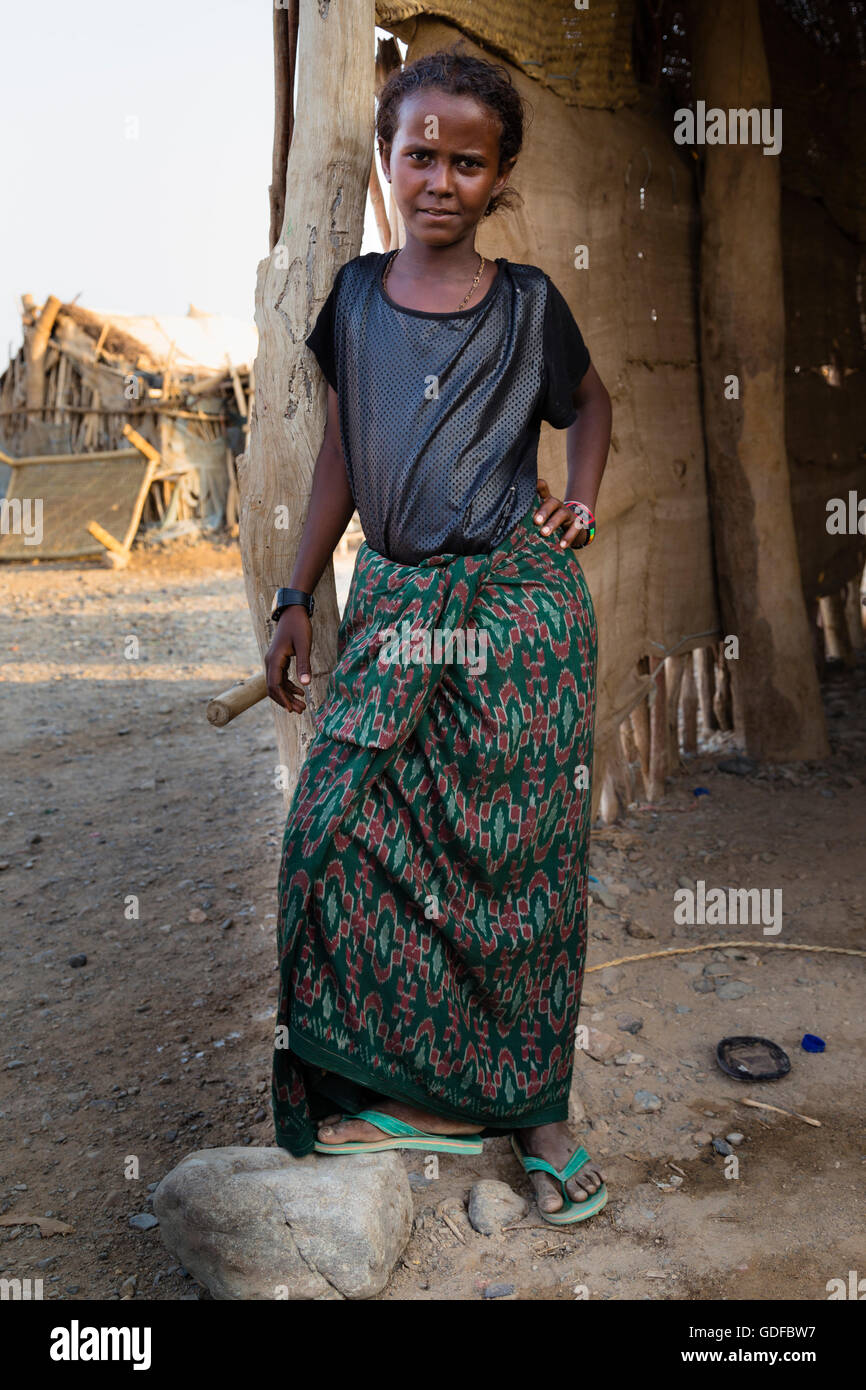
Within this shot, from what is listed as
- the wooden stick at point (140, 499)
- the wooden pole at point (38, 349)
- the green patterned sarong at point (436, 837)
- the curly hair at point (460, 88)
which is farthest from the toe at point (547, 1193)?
the wooden pole at point (38, 349)

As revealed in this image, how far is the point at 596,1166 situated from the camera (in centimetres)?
225

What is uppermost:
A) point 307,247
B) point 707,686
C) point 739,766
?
point 307,247

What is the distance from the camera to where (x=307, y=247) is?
7.40ft

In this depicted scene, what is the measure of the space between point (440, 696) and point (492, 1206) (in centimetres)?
99

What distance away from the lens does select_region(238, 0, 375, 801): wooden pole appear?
88.7 inches

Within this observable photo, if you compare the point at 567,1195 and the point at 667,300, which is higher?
the point at 667,300

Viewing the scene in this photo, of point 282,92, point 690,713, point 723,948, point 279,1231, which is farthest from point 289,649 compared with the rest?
point 690,713

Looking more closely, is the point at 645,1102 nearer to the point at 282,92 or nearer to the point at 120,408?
the point at 282,92

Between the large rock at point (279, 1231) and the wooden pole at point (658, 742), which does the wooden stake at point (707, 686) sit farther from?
the large rock at point (279, 1231)

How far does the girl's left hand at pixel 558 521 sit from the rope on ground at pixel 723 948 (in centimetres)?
149

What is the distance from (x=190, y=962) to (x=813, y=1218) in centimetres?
187

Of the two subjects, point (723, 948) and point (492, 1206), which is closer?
point (492, 1206)

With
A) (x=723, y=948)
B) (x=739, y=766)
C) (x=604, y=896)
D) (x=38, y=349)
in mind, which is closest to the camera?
(x=723, y=948)

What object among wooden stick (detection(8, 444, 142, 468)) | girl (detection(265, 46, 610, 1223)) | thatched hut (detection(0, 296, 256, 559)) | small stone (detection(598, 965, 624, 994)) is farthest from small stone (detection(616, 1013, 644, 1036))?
wooden stick (detection(8, 444, 142, 468))
